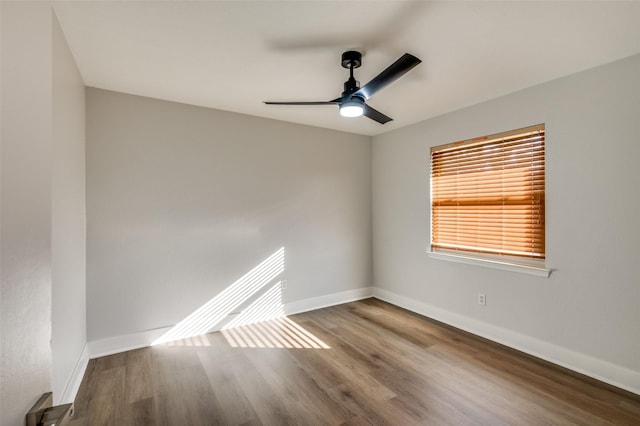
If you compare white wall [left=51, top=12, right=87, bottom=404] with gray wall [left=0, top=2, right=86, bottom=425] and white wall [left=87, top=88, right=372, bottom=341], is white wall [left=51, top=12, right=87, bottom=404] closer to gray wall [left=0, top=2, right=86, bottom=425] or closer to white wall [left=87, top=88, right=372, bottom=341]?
white wall [left=87, top=88, right=372, bottom=341]

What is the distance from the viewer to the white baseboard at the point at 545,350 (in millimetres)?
2135

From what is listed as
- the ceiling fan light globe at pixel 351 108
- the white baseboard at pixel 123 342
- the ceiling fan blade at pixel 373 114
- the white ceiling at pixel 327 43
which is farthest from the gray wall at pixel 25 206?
the white baseboard at pixel 123 342

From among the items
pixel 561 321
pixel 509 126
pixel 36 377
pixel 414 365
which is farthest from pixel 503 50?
pixel 36 377

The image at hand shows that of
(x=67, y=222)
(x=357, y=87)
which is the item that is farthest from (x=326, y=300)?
(x=67, y=222)

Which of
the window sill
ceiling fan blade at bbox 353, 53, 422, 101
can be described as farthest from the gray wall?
the window sill

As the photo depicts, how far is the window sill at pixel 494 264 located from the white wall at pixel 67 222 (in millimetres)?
3375

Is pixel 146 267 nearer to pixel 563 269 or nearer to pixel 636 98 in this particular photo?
pixel 563 269

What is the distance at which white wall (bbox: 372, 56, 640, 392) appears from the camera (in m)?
2.13

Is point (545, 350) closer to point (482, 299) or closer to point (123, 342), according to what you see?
point (482, 299)

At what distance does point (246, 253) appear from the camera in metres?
3.34

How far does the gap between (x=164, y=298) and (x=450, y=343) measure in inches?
112

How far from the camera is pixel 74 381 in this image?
Answer: 82.2 inches

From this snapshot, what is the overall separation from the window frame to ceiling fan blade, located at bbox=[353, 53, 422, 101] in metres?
1.60

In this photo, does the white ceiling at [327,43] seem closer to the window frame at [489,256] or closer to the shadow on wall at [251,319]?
the window frame at [489,256]
